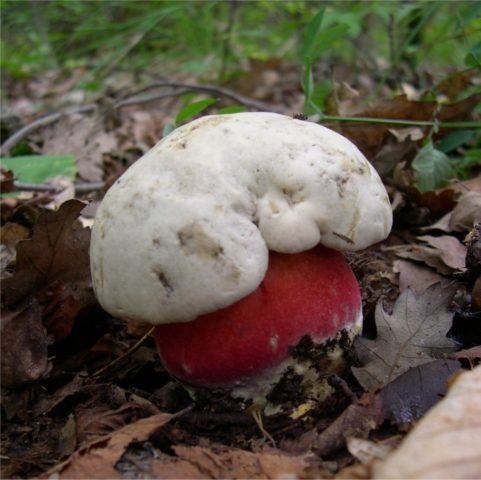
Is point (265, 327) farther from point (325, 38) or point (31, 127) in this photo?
point (31, 127)

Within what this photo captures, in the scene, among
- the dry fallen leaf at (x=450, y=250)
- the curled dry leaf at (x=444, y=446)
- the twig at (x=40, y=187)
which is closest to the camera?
the curled dry leaf at (x=444, y=446)

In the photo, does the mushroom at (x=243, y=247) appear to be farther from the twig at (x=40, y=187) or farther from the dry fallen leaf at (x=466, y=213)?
the twig at (x=40, y=187)

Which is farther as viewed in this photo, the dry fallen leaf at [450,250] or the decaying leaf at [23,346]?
the dry fallen leaf at [450,250]

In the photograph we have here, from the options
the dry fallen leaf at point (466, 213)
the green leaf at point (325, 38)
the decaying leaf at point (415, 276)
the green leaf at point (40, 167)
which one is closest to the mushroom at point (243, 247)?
the decaying leaf at point (415, 276)

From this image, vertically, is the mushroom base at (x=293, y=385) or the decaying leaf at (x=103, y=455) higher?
the decaying leaf at (x=103, y=455)

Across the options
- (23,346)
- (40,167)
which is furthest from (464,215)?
(40,167)

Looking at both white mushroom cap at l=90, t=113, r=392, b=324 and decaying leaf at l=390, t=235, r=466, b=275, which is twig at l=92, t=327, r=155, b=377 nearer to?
white mushroom cap at l=90, t=113, r=392, b=324

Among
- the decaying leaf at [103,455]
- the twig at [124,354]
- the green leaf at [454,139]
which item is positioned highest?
the decaying leaf at [103,455]
